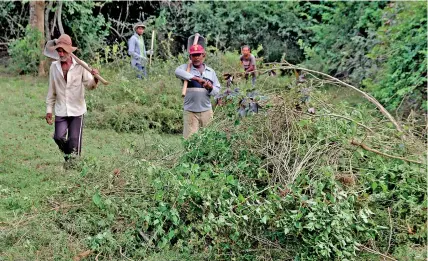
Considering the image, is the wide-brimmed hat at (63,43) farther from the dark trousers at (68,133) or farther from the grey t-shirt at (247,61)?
the grey t-shirt at (247,61)

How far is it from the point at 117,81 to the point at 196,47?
4167mm

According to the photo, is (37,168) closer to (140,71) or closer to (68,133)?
(68,133)

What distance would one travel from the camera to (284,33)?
A: 17688mm

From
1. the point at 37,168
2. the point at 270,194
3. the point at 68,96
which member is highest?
the point at 270,194

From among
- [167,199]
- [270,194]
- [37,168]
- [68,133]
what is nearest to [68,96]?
[68,133]

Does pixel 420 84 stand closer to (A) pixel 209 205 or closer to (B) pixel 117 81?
(B) pixel 117 81

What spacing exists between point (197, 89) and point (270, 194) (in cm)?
285

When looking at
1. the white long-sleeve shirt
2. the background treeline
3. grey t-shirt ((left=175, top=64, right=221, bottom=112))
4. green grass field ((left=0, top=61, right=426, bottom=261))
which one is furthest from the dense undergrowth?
the background treeline

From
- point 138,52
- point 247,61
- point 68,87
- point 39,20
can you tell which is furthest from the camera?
point 39,20

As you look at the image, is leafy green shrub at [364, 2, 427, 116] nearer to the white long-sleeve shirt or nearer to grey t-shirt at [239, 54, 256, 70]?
grey t-shirt at [239, 54, 256, 70]

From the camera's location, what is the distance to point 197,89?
7.88m

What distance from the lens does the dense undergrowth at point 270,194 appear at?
5137mm

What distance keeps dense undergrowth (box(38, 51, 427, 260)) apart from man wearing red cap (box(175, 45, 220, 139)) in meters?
1.25

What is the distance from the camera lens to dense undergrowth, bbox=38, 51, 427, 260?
16.9 feet
